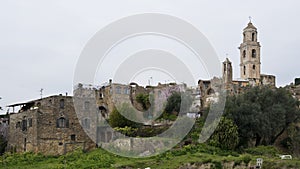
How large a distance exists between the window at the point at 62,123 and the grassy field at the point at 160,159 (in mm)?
3293

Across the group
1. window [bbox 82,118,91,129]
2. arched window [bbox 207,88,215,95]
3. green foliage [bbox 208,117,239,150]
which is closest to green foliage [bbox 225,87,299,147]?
green foliage [bbox 208,117,239,150]

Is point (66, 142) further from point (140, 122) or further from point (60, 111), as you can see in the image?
point (140, 122)

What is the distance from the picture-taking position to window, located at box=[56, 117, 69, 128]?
4502 centimetres

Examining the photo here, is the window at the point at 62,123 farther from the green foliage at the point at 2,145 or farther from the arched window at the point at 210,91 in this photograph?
the arched window at the point at 210,91

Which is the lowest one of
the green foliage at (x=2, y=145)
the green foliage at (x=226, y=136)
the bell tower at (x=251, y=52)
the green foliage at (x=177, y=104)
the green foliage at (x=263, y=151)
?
the green foliage at (x=2, y=145)

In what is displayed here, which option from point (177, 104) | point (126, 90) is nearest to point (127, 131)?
point (177, 104)

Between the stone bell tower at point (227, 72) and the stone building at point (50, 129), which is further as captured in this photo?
the stone bell tower at point (227, 72)

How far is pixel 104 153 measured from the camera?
134 ft

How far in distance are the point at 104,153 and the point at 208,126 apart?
9681 millimetres

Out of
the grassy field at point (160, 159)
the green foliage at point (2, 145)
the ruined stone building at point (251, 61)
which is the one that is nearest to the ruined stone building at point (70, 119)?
the green foliage at point (2, 145)

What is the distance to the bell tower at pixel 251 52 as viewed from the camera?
2761 inches

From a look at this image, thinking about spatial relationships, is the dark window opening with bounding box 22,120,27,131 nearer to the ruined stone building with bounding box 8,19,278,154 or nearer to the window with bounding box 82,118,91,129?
the ruined stone building with bounding box 8,19,278,154

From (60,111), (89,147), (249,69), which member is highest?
(249,69)

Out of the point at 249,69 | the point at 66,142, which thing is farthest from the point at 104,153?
the point at 249,69
